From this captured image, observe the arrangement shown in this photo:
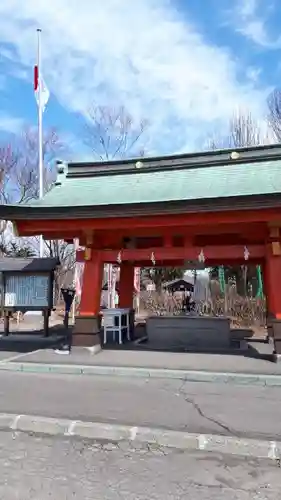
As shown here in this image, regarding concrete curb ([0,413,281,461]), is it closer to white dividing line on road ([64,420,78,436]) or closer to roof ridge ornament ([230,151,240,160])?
white dividing line on road ([64,420,78,436])

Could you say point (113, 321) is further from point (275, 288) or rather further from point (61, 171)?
point (275, 288)

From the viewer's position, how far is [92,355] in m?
10.5

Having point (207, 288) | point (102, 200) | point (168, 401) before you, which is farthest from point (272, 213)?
point (207, 288)

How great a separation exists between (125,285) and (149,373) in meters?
6.36

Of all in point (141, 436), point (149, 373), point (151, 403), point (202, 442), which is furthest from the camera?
point (149, 373)

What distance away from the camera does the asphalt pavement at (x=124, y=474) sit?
12.6 feet

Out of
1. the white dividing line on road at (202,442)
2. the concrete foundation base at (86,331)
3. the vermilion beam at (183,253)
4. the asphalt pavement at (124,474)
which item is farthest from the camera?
the concrete foundation base at (86,331)

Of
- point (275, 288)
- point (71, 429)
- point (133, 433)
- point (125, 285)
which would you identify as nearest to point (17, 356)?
point (125, 285)

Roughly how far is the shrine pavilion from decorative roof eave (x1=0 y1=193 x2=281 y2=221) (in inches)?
0.8

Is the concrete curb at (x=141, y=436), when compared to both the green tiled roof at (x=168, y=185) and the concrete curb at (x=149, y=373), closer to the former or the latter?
the concrete curb at (x=149, y=373)

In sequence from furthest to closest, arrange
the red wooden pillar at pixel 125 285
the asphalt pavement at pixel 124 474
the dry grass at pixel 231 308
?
the dry grass at pixel 231 308 → the red wooden pillar at pixel 125 285 → the asphalt pavement at pixel 124 474

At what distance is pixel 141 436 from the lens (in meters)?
5.22

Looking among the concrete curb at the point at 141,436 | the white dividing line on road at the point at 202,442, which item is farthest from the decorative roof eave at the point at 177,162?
the white dividing line on road at the point at 202,442

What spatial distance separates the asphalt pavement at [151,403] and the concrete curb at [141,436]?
10.8 inches
